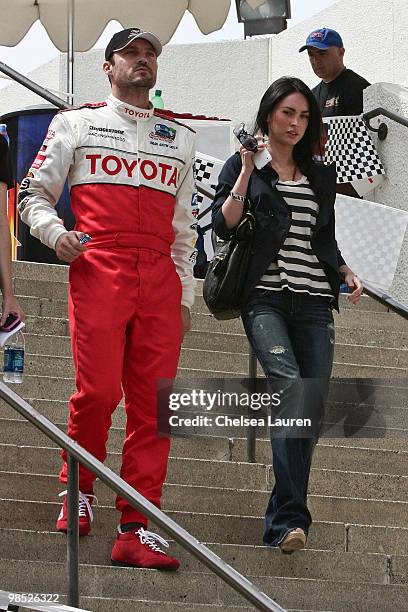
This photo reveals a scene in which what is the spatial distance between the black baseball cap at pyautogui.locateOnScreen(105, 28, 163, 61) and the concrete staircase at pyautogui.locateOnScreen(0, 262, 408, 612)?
1558mm

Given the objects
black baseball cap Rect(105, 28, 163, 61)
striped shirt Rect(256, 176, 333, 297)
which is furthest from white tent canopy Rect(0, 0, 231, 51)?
striped shirt Rect(256, 176, 333, 297)

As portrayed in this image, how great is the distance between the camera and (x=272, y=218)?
550cm

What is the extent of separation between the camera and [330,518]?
19.9ft

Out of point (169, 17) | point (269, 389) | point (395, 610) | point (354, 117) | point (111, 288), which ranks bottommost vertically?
point (395, 610)

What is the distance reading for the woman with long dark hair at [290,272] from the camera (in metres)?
5.29

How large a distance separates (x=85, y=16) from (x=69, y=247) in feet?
20.7

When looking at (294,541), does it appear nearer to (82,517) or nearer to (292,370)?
(292,370)

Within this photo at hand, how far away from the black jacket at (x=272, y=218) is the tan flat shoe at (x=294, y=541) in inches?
35.0

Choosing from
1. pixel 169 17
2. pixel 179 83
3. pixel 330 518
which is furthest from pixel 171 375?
pixel 179 83

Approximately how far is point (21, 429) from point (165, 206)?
4.29 feet

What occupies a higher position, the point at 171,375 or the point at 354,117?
the point at 354,117

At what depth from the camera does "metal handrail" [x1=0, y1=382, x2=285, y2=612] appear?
403 centimetres

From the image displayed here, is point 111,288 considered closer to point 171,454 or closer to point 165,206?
point 165,206

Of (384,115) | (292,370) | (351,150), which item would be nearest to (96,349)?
(292,370)
